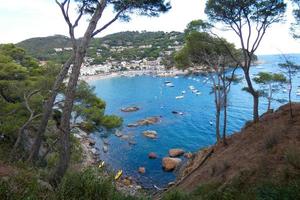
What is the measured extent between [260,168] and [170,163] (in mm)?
16469

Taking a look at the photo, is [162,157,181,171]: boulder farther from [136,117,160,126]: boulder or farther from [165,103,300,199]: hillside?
[136,117,160,126]: boulder

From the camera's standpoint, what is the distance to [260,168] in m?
9.65

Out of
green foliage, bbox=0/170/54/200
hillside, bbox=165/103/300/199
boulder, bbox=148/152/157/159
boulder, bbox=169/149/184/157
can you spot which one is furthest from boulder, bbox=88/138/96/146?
green foliage, bbox=0/170/54/200

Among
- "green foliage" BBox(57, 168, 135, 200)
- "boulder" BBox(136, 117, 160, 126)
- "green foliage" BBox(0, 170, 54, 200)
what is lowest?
"boulder" BBox(136, 117, 160, 126)

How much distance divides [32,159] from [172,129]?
28.9 meters

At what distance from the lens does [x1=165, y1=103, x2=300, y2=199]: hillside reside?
290 inches

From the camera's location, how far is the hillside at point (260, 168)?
7359mm

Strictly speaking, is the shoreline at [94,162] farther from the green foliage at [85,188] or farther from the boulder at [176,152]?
the green foliage at [85,188]

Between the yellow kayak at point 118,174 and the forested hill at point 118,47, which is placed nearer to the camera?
the yellow kayak at point 118,174

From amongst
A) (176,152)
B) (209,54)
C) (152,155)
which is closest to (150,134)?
(152,155)

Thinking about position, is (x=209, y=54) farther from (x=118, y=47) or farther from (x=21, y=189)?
(x=118, y=47)

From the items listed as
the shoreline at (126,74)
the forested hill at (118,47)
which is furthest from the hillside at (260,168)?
the forested hill at (118,47)

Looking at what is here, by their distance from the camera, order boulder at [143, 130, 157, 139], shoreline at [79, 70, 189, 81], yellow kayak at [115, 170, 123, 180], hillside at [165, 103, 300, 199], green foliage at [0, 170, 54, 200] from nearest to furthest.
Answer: green foliage at [0, 170, 54, 200] < hillside at [165, 103, 300, 199] < yellow kayak at [115, 170, 123, 180] < boulder at [143, 130, 157, 139] < shoreline at [79, 70, 189, 81]

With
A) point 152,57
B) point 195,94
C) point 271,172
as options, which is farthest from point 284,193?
point 152,57
